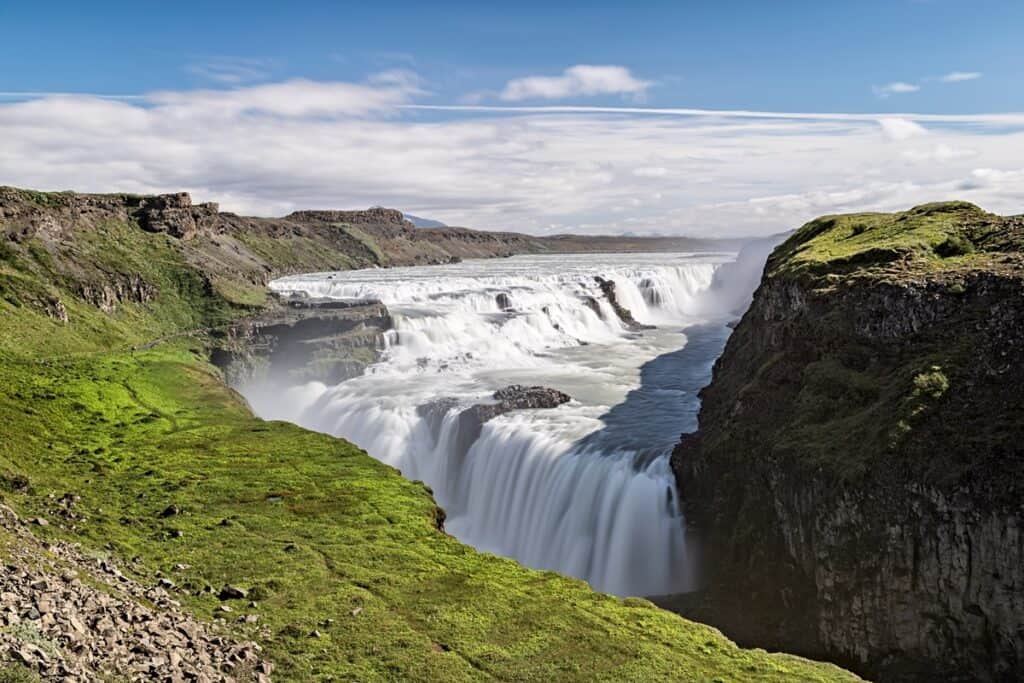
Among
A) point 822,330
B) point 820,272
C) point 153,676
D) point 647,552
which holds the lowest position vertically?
point 647,552

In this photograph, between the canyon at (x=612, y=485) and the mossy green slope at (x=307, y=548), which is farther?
the canyon at (x=612, y=485)

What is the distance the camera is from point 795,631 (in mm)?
25547

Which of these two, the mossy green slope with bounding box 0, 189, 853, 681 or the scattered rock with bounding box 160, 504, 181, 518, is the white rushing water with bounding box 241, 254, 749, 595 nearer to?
the mossy green slope with bounding box 0, 189, 853, 681

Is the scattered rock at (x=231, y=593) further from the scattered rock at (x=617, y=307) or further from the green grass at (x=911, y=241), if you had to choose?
the scattered rock at (x=617, y=307)

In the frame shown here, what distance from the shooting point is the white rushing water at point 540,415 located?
34.2m

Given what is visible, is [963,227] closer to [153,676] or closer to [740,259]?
[153,676]

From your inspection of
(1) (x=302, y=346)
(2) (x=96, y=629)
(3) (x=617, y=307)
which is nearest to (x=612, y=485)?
(2) (x=96, y=629)

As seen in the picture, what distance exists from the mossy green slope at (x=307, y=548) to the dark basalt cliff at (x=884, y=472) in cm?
526

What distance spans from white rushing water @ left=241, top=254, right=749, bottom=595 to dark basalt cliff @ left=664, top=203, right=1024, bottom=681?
9.74 feet

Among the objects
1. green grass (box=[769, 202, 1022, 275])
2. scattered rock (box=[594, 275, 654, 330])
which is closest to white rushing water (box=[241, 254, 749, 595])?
scattered rock (box=[594, 275, 654, 330])

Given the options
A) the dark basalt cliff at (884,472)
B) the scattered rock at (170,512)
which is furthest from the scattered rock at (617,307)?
the scattered rock at (170,512)

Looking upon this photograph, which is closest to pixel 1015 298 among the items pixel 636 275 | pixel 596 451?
pixel 596 451

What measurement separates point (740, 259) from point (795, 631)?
10606 cm

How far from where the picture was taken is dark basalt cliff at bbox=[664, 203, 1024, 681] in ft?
70.9
